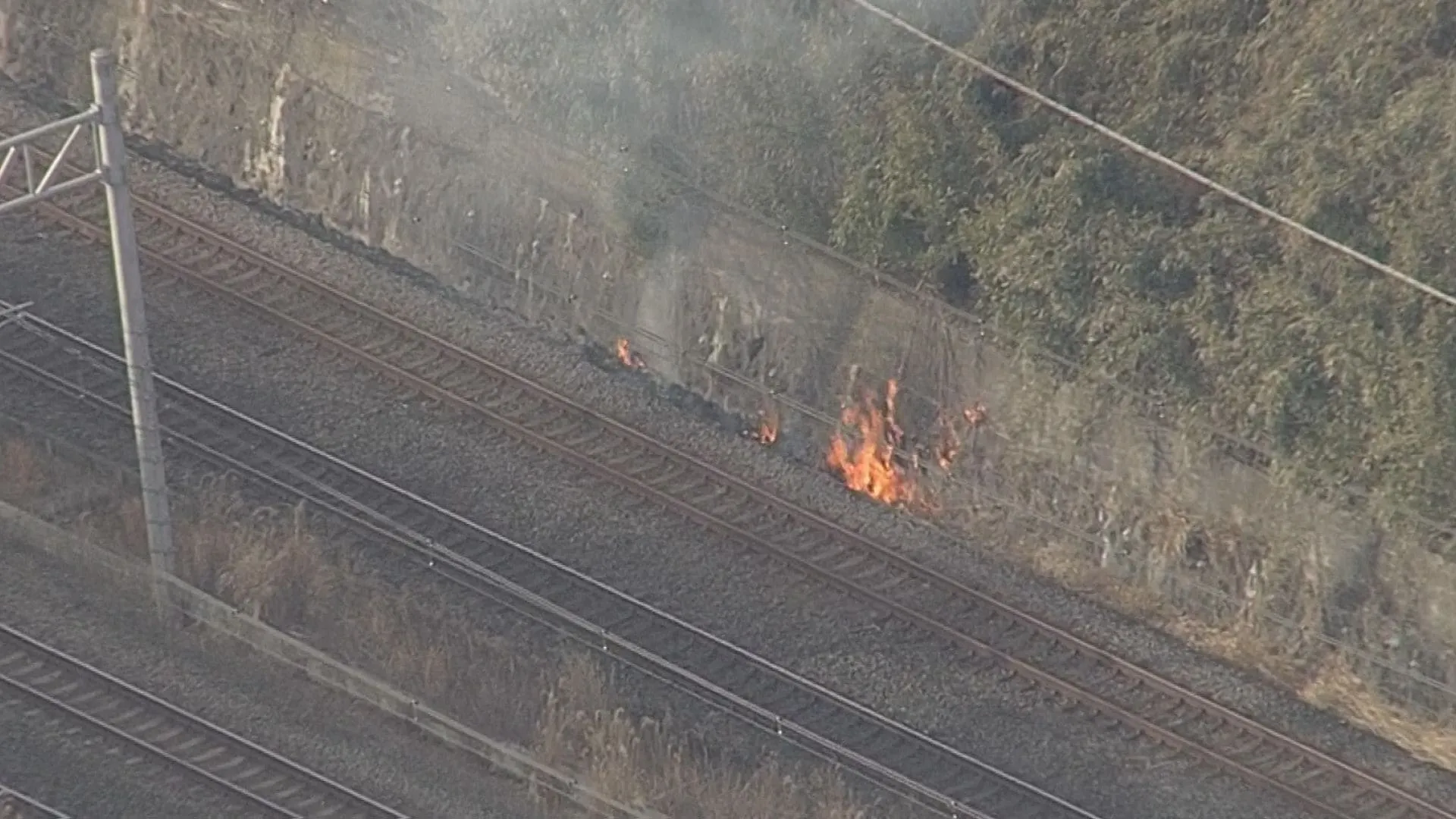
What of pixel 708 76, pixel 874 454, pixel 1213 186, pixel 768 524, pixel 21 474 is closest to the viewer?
pixel 1213 186

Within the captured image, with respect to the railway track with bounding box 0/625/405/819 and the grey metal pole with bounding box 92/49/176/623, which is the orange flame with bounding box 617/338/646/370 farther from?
the railway track with bounding box 0/625/405/819

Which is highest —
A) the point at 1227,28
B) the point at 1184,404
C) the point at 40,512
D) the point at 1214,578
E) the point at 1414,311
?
the point at 1227,28

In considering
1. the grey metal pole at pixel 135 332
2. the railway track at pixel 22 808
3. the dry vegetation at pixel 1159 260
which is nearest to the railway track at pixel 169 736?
the railway track at pixel 22 808

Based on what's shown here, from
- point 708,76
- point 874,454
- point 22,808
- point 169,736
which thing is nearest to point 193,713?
point 169,736

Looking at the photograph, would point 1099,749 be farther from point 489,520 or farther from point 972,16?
point 972,16

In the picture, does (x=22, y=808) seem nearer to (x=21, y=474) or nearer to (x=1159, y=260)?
(x=21, y=474)

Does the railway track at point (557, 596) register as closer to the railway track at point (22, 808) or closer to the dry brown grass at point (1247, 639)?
the dry brown grass at point (1247, 639)

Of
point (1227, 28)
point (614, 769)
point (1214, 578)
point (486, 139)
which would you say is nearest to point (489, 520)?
point (614, 769)
